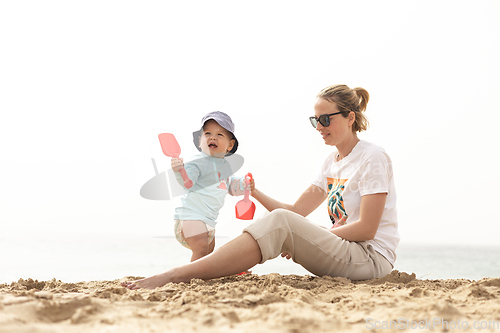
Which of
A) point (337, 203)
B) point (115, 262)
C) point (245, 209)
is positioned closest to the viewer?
point (337, 203)

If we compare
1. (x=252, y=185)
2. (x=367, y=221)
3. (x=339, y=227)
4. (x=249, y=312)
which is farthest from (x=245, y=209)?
(x=249, y=312)

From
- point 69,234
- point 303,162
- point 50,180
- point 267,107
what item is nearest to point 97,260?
point 50,180

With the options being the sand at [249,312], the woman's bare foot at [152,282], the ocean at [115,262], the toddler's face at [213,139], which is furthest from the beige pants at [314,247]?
the ocean at [115,262]

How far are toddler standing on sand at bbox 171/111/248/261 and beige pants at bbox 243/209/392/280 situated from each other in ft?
2.65

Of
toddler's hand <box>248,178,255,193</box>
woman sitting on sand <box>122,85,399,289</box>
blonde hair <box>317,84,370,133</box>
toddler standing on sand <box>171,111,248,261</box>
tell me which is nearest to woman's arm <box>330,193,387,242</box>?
woman sitting on sand <box>122,85,399,289</box>

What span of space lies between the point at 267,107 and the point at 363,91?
2.65 m

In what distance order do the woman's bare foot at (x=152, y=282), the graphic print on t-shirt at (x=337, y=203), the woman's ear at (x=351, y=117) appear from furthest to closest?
the woman's ear at (x=351, y=117) → the graphic print on t-shirt at (x=337, y=203) → the woman's bare foot at (x=152, y=282)

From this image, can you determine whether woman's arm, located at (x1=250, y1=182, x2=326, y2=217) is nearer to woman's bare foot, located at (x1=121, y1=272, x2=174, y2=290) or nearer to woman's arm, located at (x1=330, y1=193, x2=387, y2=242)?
woman's arm, located at (x1=330, y1=193, x2=387, y2=242)

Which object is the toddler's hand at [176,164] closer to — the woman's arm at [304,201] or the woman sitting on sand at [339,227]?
the woman's arm at [304,201]

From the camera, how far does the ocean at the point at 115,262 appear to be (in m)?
9.98

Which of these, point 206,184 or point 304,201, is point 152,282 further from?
point 304,201

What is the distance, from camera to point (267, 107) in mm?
5242

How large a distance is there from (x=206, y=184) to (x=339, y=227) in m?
1.06

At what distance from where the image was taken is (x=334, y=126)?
2.51 m
